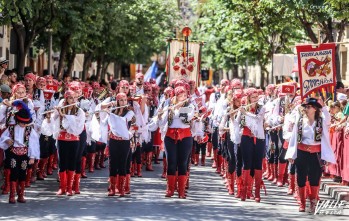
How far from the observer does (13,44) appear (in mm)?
39469

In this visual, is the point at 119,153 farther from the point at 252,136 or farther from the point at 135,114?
the point at 252,136

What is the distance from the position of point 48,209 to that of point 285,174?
21.7 ft

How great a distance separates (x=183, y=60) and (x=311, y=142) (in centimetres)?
1310

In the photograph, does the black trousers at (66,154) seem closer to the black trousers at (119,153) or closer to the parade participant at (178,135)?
the black trousers at (119,153)

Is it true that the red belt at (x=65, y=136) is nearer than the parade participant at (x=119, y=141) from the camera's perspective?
No

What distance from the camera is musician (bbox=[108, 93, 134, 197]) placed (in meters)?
16.8

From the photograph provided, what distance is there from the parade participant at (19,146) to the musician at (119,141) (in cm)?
138

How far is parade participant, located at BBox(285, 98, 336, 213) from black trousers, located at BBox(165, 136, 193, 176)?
2.28m

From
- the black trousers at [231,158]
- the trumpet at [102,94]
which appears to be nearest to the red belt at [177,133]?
the black trousers at [231,158]

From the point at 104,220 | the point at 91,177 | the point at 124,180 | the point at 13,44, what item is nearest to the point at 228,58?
the point at 13,44

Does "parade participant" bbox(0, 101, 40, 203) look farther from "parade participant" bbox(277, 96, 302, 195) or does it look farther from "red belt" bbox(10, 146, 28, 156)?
"parade participant" bbox(277, 96, 302, 195)

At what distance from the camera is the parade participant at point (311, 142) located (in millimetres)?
15180

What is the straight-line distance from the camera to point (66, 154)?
17000mm

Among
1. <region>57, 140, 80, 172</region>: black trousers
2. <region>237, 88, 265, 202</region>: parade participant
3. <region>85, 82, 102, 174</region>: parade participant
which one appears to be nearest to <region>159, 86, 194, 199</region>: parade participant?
<region>237, 88, 265, 202</region>: parade participant
